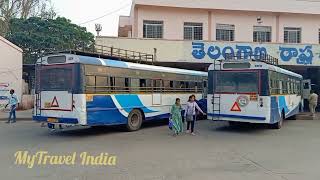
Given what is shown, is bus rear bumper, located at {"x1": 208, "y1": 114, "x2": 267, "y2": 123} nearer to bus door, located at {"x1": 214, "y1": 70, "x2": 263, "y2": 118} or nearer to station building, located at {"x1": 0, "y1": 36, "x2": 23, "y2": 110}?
bus door, located at {"x1": 214, "y1": 70, "x2": 263, "y2": 118}

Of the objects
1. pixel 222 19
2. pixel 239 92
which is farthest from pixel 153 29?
pixel 239 92

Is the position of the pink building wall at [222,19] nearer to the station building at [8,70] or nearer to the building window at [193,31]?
the building window at [193,31]

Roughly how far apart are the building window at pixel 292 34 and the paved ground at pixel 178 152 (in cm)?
1491

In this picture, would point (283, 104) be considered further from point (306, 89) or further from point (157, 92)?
point (306, 89)

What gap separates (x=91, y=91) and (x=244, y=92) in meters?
5.90

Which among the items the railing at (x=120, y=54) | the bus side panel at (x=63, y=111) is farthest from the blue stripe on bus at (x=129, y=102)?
the bus side panel at (x=63, y=111)

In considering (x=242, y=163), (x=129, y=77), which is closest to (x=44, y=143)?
(x=129, y=77)

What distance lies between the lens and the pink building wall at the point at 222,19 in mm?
28062

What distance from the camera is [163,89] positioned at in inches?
712

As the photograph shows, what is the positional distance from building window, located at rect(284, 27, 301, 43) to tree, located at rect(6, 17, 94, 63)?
18666 millimetres

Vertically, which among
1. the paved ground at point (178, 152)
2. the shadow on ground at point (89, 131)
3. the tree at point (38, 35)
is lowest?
the paved ground at point (178, 152)

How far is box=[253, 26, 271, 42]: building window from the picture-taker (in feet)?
98.8

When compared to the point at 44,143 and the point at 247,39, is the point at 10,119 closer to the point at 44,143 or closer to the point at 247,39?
the point at 44,143

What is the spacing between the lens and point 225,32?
2961 centimetres
